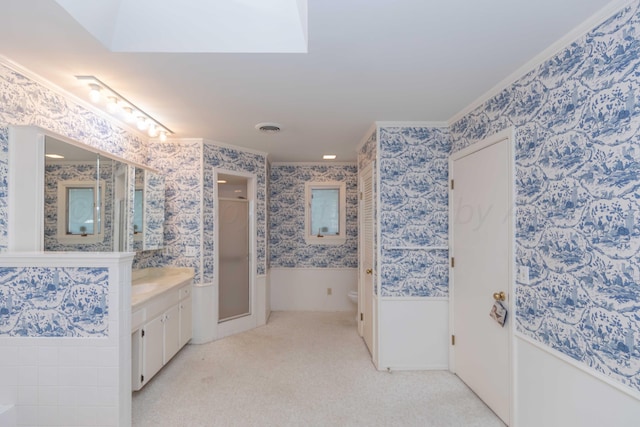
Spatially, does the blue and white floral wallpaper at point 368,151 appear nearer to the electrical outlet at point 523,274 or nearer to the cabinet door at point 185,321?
the electrical outlet at point 523,274

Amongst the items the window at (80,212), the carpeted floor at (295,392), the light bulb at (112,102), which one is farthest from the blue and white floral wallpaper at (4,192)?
the carpeted floor at (295,392)

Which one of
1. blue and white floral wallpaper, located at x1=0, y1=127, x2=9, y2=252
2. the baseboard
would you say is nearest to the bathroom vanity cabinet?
the baseboard

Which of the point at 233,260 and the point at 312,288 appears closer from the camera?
the point at 233,260

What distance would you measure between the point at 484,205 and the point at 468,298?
83cm

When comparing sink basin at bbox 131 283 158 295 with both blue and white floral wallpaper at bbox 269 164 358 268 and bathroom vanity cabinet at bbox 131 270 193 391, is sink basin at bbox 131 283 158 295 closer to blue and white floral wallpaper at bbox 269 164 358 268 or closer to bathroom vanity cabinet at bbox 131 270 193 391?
bathroom vanity cabinet at bbox 131 270 193 391

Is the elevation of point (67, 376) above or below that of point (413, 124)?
below

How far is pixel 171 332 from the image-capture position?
3.21 meters

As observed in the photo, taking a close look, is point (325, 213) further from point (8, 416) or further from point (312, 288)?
point (8, 416)

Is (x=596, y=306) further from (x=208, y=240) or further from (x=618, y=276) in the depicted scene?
(x=208, y=240)

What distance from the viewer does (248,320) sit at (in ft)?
14.6

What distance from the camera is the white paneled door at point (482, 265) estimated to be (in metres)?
2.33

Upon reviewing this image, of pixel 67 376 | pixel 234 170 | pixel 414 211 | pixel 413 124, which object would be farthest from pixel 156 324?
pixel 413 124

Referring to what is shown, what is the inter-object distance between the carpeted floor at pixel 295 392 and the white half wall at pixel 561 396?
468 mm

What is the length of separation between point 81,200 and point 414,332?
3095 mm
